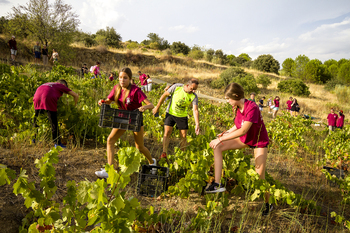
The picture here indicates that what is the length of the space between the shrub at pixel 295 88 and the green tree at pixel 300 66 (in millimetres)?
13080

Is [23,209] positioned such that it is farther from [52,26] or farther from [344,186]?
[52,26]

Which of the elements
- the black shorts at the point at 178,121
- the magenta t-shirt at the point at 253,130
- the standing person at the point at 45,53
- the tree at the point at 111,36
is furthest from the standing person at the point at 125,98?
the tree at the point at 111,36

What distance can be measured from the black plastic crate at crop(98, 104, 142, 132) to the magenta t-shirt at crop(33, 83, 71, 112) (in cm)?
169

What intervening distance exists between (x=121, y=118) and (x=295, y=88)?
77.3ft

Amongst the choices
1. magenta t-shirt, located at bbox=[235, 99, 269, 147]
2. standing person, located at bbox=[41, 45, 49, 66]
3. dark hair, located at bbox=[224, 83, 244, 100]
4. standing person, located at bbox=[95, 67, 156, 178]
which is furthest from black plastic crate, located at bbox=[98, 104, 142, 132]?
standing person, located at bbox=[41, 45, 49, 66]

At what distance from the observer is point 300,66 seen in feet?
112

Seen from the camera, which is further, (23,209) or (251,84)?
(251,84)

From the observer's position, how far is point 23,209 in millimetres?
2330

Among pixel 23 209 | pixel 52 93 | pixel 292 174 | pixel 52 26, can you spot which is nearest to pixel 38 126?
pixel 52 93

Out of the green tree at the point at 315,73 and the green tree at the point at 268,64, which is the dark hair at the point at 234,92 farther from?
the green tree at the point at 268,64

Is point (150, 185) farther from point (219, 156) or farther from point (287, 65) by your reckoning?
point (287, 65)

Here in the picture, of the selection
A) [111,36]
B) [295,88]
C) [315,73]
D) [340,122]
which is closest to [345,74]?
[315,73]

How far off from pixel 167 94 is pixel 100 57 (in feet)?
70.5

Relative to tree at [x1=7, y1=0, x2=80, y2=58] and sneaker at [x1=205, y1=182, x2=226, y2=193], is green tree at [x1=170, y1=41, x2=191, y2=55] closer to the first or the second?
tree at [x1=7, y1=0, x2=80, y2=58]
